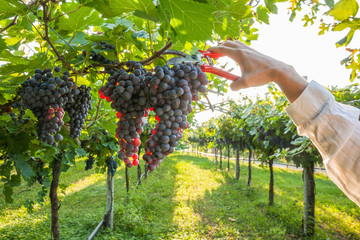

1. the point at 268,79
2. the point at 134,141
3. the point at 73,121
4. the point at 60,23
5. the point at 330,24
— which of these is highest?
the point at 330,24

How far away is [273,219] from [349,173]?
8.05m

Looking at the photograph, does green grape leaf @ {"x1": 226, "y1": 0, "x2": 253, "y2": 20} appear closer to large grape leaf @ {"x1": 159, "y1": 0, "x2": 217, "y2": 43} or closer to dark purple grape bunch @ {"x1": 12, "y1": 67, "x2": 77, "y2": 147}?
large grape leaf @ {"x1": 159, "y1": 0, "x2": 217, "y2": 43}

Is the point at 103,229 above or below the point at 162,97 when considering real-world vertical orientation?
below

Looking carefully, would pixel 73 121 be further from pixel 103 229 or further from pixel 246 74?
pixel 103 229

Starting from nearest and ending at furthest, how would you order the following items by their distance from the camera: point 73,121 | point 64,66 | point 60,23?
point 60,23 → point 64,66 → point 73,121

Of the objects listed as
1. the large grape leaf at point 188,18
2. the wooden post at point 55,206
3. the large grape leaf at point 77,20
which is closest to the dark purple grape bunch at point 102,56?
the large grape leaf at point 77,20

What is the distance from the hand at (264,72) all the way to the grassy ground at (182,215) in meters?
5.19

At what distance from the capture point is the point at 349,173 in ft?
3.22

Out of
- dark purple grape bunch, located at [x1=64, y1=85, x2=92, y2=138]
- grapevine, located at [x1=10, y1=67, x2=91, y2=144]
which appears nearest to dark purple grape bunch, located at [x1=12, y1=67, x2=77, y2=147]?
grapevine, located at [x1=10, y1=67, x2=91, y2=144]

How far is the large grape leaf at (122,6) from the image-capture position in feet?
3.58

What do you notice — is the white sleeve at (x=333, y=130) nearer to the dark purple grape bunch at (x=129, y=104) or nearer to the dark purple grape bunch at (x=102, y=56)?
the dark purple grape bunch at (x=129, y=104)

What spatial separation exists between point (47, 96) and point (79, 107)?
1.35ft

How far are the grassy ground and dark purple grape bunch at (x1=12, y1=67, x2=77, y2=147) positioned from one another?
14.2ft

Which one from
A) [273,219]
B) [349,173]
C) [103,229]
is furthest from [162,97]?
[273,219]
